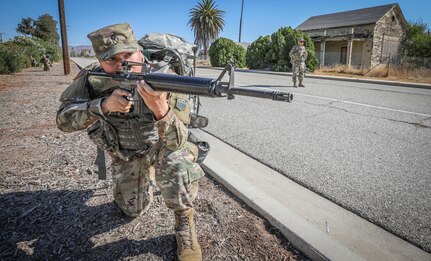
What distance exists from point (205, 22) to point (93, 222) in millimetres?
50771

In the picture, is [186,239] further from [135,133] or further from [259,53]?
[259,53]

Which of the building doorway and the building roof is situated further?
the building doorway

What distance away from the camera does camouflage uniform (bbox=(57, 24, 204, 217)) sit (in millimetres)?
1876

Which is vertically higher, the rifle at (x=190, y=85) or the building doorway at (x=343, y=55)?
the building doorway at (x=343, y=55)

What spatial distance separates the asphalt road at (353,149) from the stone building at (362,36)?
22554 mm

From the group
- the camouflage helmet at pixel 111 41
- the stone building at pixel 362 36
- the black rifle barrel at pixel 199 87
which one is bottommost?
the black rifle barrel at pixel 199 87

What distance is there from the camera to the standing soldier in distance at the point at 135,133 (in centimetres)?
183

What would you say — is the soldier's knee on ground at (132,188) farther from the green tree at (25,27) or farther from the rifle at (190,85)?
the green tree at (25,27)

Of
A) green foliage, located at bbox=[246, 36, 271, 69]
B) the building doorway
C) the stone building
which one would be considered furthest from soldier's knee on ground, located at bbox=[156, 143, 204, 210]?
the building doorway

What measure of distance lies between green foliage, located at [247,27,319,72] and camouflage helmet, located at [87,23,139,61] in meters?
19.4

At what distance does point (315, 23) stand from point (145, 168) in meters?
35.3

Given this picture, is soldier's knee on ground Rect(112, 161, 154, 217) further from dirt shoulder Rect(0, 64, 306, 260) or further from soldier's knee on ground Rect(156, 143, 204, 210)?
soldier's knee on ground Rect(156, 143, 204, 210)

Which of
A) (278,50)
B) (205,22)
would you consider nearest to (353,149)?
(278,50)

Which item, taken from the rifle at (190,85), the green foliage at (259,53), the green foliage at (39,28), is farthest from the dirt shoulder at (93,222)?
the green foliage at (39,28)
